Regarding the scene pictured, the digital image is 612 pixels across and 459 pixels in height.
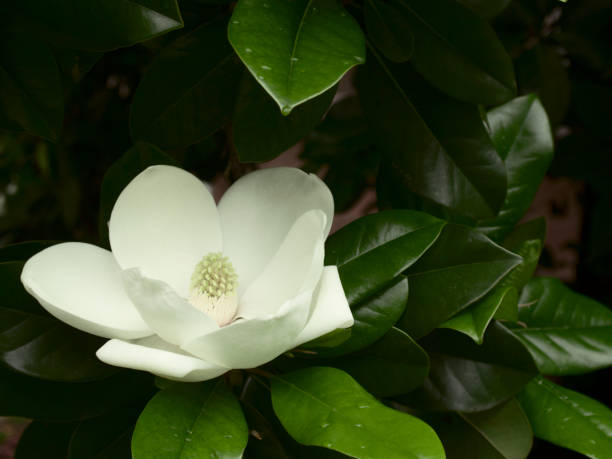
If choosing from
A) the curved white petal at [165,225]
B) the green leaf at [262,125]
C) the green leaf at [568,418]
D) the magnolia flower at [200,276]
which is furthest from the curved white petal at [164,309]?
the green leaf at [568,418]

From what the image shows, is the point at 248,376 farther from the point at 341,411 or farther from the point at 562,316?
the point at 562,316

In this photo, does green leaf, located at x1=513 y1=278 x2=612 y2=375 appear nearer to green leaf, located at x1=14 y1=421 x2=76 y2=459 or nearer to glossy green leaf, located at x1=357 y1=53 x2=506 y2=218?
glossy green leaf, located at x1=357 y1=53 x2=506 y2=218

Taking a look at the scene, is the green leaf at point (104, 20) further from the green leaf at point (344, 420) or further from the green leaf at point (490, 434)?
the green leaf at point (490, 434)

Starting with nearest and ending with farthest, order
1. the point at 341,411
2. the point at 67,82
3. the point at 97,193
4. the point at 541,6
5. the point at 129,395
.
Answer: the point at 341,411, the point at 129,395, the point at 67,82, the point at 541,6, the point at 97,193

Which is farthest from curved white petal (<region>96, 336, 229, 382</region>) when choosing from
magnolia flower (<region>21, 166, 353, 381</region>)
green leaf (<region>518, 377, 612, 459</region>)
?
green leaf (<region>518, 377, 612, 459</region>)

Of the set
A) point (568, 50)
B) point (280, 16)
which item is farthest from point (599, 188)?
point (280, 16)

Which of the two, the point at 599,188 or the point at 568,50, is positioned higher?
the point at 568,50

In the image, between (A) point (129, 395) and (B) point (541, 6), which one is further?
(B) point (541, 6)

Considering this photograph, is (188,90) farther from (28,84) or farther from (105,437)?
(105,437)
